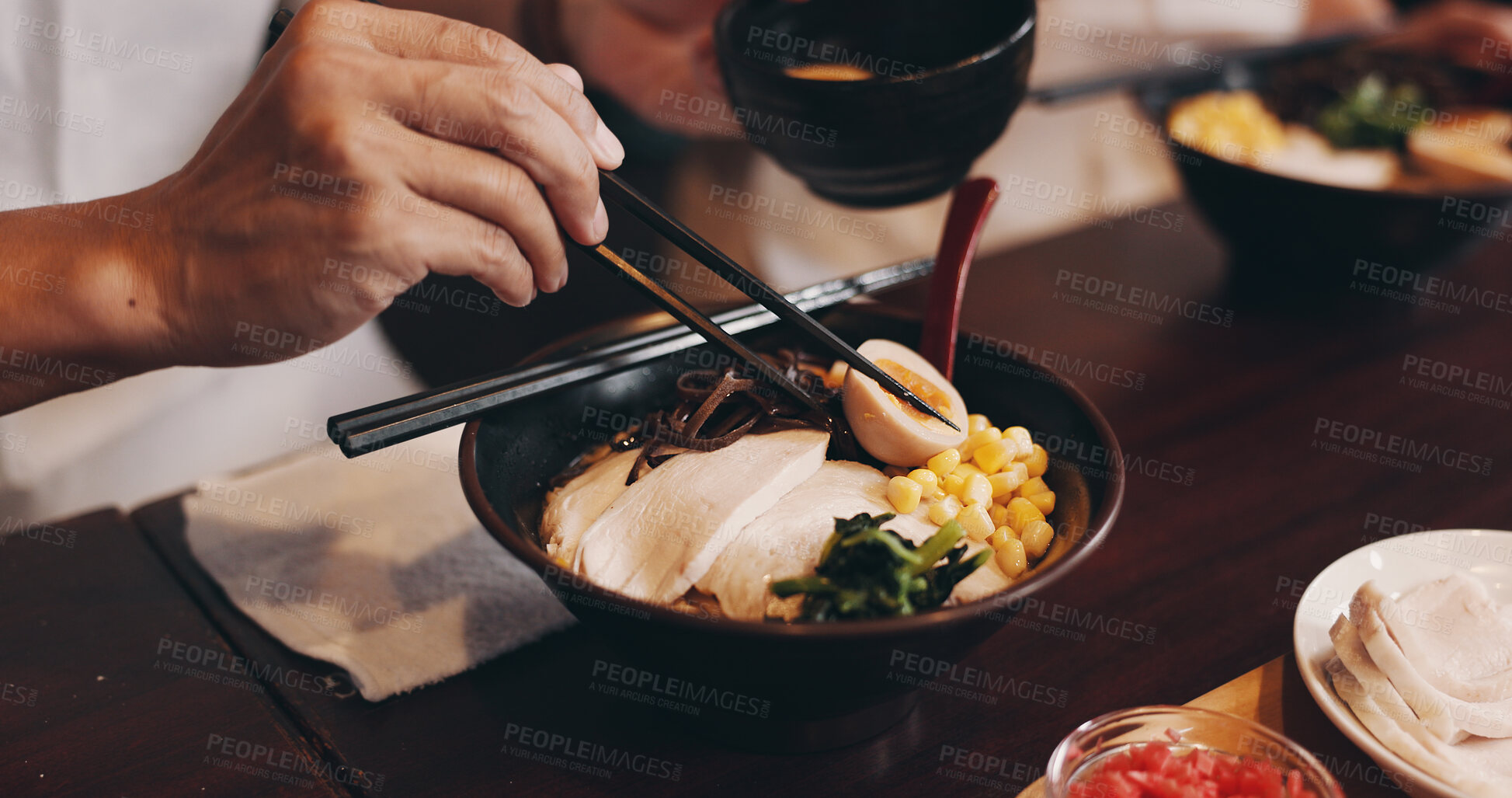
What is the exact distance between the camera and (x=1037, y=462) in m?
1.30

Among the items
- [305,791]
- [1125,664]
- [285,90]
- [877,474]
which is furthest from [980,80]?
[305,791]

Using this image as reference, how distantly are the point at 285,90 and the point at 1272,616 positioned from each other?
1.46 m

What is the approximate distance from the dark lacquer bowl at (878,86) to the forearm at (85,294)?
94cm

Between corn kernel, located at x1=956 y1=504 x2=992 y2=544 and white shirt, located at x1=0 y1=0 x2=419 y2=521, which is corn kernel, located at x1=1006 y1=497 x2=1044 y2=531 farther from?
white shirt, located at x1=0 y1=0 x2=419 y2=521

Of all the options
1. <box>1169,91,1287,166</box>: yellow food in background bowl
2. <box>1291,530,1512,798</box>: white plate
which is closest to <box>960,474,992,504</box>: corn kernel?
<box>1291,530,1512,798</box>: white plate

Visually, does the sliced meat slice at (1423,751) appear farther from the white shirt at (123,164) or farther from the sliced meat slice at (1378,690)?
the white shirt at (123,164)

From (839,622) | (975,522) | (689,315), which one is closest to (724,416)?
(689,315)

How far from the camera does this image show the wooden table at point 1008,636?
1120mm

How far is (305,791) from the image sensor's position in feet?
3.60

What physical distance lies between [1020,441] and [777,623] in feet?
1.75

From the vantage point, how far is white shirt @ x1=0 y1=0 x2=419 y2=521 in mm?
1800

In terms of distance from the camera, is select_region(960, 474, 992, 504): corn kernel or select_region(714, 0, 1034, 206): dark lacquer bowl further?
select_region(714, 0, 1034, 206): dark lacquer bowl

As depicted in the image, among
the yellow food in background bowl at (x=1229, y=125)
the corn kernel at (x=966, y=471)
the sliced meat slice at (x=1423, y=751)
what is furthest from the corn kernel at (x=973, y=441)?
the yellow food in background bowl at (x=1229, y=125)

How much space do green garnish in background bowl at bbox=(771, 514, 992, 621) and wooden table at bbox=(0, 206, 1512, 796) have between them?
26cm
